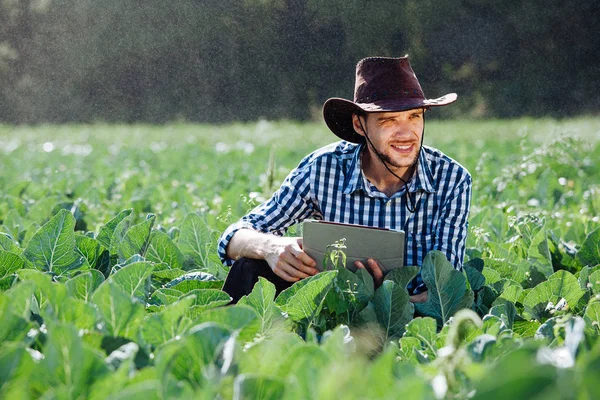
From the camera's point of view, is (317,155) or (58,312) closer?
(58,312)

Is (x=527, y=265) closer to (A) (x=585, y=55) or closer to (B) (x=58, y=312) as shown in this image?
(B) (x=58, y=312)

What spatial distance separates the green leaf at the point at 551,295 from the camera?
8.84 ft

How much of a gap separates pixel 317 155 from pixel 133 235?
822 mm

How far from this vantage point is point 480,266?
124 inches

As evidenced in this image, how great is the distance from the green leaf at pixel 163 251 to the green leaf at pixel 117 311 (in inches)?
56.8

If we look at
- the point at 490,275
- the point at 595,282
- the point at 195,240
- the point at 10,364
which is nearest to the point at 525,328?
the point at 595,282

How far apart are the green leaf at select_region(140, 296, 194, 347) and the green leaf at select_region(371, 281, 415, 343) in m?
0.84

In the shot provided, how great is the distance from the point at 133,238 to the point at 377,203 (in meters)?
0.94

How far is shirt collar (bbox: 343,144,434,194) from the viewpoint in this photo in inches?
131

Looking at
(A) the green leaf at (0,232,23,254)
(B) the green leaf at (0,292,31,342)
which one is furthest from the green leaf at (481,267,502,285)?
(B) the green leaf at (0,292,31,342)

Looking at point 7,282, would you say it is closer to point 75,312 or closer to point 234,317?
point 75,312

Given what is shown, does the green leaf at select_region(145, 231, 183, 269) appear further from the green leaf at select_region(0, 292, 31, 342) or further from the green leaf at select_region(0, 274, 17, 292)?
the green leaf at select_region(0, 292, 31, 342)

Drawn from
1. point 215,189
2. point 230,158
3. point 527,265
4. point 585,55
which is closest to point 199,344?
point 527,265

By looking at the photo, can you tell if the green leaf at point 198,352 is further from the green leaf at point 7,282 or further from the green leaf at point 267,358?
the green leaf at point 7,282
